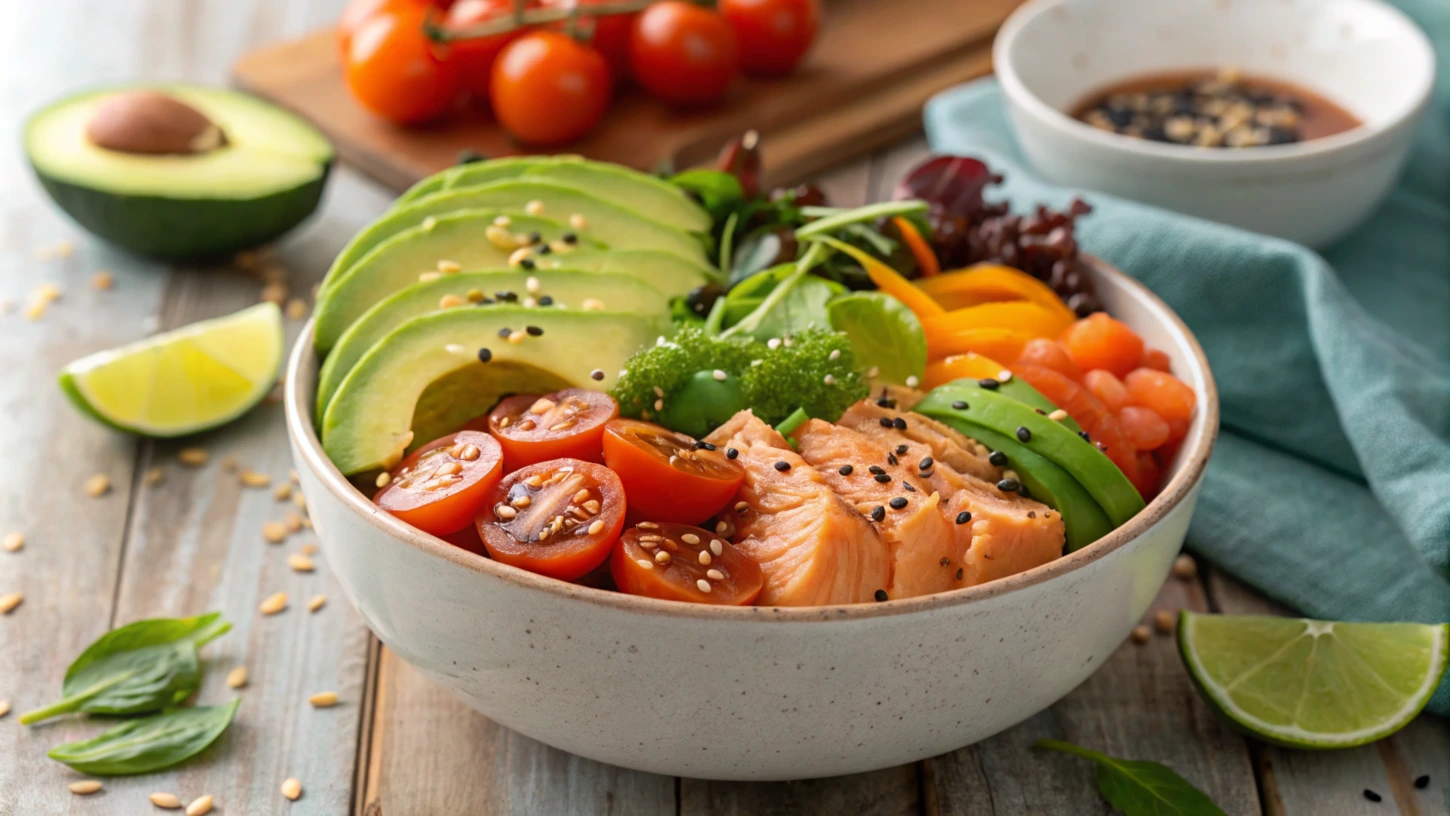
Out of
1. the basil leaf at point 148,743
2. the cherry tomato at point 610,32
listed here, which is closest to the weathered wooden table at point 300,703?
the basil leaf at point 148,743

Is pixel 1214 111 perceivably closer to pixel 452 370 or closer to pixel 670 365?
pixel 670 365

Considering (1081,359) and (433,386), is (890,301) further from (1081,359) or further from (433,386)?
(433,386)

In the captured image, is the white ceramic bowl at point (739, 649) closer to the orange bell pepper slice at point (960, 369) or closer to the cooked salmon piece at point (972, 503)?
the cooked salmon piece at point (972, 503)

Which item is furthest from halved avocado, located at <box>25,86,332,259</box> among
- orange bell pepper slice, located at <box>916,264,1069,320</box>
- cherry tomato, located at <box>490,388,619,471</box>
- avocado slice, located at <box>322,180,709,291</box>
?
orange bell pepper slice, located at <box>916,264,1069,320</box>

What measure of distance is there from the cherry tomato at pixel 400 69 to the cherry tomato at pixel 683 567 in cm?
219

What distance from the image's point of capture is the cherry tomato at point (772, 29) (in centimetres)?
383

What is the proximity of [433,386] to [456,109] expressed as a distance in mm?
2035

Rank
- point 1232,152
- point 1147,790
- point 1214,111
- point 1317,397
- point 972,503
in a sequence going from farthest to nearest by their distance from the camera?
point 1214,111
point 1232,152
point 1317,397
point 1147,790
point 972,503

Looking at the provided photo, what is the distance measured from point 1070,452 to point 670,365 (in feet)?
2.00

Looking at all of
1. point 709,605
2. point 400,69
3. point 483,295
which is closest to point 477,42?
point 400,69

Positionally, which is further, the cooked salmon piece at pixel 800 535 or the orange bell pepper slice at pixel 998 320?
the orange bell pepper slice at pixel 998 320

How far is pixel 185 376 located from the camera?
281 cm

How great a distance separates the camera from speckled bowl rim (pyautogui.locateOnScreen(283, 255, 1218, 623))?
162cm

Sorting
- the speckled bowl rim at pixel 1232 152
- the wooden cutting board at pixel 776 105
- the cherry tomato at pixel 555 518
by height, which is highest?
the cherry tomato at pixel 555 518
